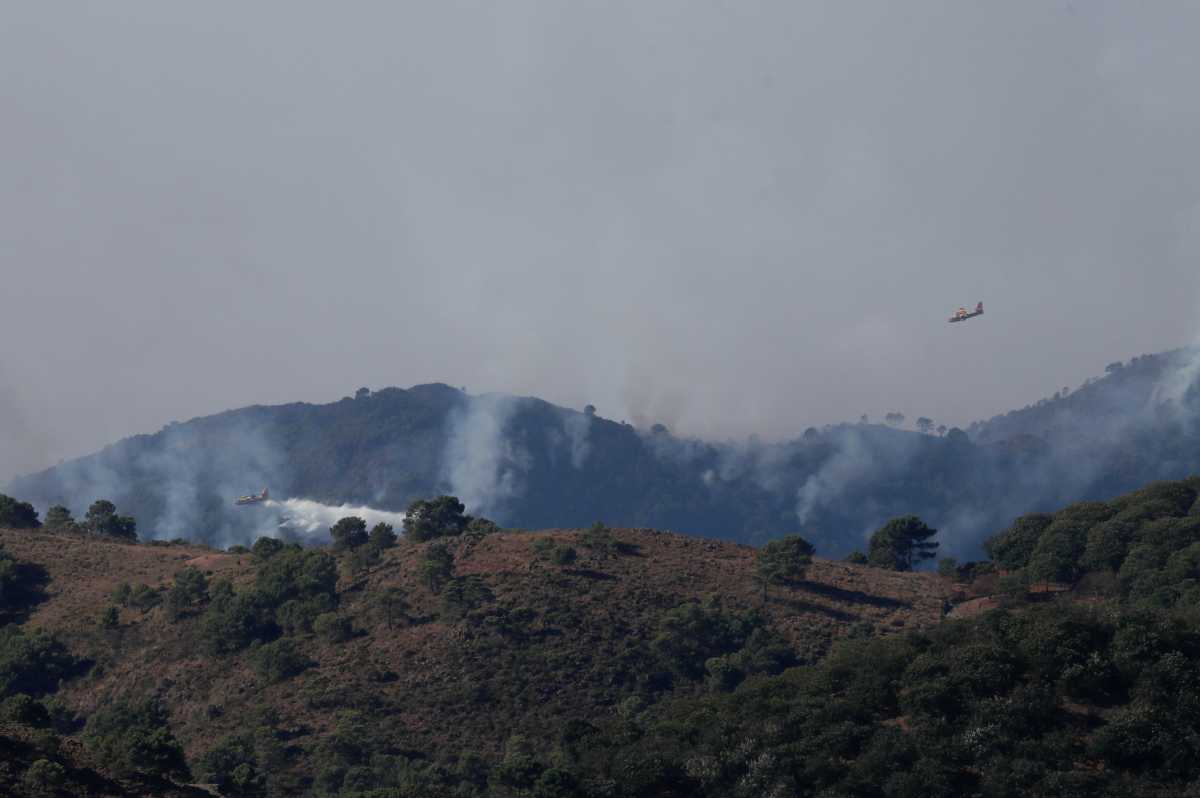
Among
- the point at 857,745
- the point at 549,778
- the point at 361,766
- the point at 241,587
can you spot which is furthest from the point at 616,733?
the point at 241,587

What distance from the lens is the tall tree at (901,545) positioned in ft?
449

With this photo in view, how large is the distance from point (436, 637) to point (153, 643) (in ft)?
89.4

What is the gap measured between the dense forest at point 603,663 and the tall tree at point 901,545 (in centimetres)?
33

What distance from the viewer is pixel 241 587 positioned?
381ft

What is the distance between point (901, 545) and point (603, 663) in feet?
171

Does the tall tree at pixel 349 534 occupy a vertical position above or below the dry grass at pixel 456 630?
above

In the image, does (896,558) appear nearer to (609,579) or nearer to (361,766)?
(609,579)

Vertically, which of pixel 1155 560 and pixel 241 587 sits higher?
pixel 241 587

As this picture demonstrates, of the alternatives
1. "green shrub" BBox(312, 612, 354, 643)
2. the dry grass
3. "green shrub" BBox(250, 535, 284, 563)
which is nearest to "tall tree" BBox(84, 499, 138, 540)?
the dry grass

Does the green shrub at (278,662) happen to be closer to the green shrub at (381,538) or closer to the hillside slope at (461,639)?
the hillside slope at (461,639)

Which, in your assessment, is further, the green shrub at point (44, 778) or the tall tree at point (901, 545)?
the tall tree at point (901, 545)

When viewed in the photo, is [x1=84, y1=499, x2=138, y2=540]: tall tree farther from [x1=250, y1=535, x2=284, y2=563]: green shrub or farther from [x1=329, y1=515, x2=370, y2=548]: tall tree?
[x1=329, y1=515, x2=370, y2=548]: tall tree

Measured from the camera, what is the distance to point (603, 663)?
10025cm

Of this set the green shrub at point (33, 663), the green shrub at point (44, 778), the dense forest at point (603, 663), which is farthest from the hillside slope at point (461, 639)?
the green shrub at point (44, 778)
